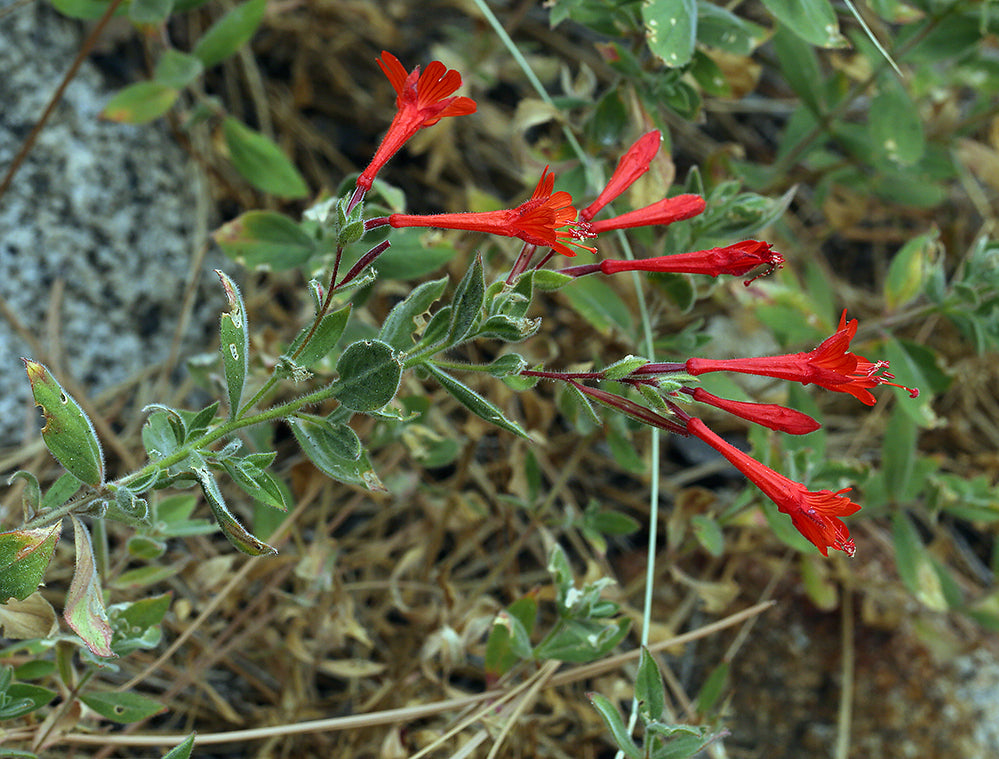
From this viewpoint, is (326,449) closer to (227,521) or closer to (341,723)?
(227,521)

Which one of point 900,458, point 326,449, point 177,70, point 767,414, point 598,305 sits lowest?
point 900,458

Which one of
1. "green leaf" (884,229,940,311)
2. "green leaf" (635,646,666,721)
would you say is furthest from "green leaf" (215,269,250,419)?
"green leaf" (884,229,940,311)

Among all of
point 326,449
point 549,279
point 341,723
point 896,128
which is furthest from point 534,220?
point 896,128

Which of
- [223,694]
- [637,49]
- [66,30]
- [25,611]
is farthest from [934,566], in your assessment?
[66,30]

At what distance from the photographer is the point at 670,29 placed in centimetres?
175

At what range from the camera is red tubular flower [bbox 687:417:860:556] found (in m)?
1.22

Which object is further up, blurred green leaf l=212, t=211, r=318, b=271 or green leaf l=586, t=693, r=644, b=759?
blurred green leaf l=212, t=211, r=318, b=271

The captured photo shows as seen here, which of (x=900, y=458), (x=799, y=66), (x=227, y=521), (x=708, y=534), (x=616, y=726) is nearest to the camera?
(x=227, y=521)

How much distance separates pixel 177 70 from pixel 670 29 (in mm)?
1292

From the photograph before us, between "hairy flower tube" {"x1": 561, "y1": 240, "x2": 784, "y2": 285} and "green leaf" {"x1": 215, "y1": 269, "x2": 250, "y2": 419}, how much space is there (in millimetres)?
505

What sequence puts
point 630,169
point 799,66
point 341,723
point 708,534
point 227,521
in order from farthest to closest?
1. point 799,66
2. point 708,534
3. point 341,723
4. point 630,169
5. point 227,521

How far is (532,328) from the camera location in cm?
120

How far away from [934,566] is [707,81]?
144 cm

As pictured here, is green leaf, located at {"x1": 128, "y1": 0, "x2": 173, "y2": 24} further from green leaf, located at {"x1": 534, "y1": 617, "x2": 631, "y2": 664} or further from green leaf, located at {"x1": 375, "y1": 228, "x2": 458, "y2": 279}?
green leaf, located at {"x1": 534, "y1": 617, "x2": 631, "y2": 664}
